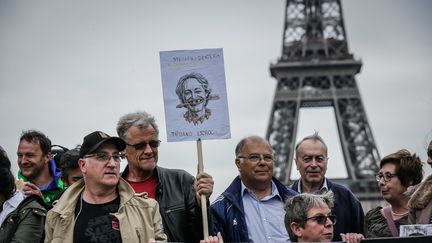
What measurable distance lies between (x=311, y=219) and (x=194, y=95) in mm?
1414

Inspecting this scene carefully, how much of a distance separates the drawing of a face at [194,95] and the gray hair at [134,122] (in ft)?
2.22

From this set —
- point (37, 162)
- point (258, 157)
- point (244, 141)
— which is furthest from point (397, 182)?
point (37, 162)

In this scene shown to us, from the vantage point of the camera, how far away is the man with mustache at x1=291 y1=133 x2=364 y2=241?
759cm

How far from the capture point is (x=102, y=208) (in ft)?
20.5

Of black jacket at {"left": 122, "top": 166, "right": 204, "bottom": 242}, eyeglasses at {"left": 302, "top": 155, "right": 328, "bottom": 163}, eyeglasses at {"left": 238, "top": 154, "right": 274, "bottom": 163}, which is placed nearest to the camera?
black jacket at {"left": 122, "top": 166, "right": 204, "bottom": 242}

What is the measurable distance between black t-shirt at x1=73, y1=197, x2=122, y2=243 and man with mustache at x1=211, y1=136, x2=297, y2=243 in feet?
3.85

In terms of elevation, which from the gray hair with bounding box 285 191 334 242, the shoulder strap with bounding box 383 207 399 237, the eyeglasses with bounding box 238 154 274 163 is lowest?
the shoulder strap with bounding box 383 207 399 237

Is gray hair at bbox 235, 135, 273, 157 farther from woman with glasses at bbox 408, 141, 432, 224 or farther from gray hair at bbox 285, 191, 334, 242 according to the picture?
A: woman with glasses at bbox 408, 141, 432, 224

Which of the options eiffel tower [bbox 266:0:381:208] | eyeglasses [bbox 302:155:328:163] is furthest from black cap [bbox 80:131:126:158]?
eiffel tower [bbox 266:0:381:208]

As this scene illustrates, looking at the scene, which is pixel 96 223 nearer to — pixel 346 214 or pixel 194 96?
pixel 194 96

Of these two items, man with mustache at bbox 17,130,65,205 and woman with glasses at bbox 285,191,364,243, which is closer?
woman with glasses at bbox 285,191,364,243

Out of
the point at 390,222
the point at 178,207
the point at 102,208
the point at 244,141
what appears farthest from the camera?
the point at 244,141

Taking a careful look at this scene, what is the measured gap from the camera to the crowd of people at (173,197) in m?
6.14

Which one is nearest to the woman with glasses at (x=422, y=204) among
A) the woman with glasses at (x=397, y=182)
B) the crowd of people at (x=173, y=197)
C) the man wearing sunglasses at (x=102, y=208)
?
the crowd of people at (x=173, y=197)
